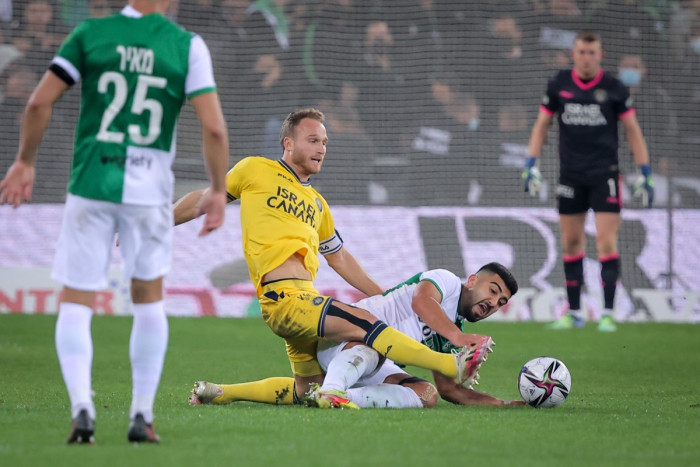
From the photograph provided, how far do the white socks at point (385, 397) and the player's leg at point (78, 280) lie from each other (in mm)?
1820

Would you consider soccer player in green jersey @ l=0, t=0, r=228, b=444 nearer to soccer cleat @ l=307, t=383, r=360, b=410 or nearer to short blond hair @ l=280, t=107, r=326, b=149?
soccer cleat @ l=307, t=383, r=360, b=410

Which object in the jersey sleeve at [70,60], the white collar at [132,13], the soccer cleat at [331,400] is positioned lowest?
the soccer cleat at [331,400]

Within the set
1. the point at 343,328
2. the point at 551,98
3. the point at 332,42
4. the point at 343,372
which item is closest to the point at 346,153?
the point at 332,42

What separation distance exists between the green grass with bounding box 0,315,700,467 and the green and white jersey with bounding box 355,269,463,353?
387mm

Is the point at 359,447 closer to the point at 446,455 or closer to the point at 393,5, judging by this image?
the point at 446,455

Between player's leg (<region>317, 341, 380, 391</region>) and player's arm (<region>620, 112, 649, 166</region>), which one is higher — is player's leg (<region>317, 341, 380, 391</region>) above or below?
below

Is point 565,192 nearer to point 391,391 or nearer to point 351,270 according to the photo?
point 351,270

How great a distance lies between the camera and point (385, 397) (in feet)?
18.1

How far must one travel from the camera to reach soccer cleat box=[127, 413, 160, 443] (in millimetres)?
4000

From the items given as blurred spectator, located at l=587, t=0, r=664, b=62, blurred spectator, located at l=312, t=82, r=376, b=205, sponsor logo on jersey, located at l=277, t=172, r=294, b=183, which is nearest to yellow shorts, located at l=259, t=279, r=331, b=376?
sponsor logo on jersey, located at l=277, t=172, r=294, b=183

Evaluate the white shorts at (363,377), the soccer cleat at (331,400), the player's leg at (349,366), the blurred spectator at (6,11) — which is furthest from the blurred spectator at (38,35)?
the soccer cleat at (331,400)

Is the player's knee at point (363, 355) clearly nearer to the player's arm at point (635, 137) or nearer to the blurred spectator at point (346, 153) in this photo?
the player's arm at point (635, 137)

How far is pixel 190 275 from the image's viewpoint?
13.0m

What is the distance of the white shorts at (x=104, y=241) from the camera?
3963 mm
